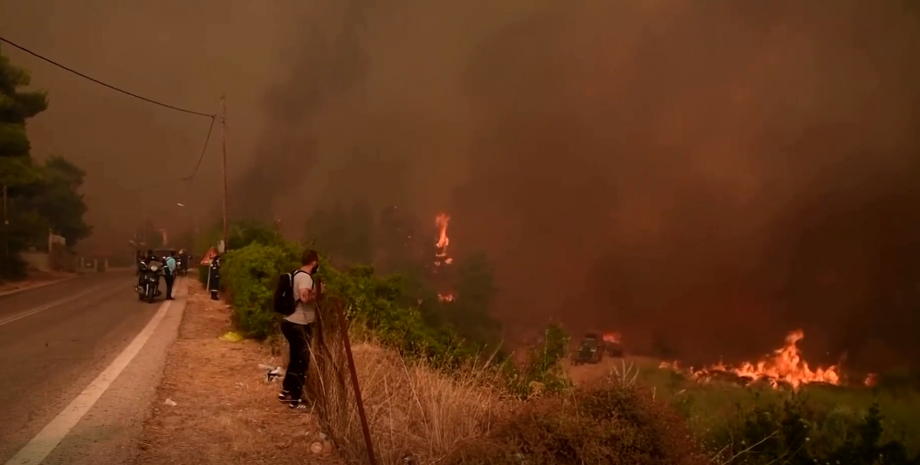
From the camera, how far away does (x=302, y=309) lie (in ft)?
18.6

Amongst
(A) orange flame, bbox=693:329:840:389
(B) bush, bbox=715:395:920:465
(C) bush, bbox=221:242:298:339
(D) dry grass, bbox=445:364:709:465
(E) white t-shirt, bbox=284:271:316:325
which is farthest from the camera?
(A) orange flame, bbox=693:329:840:389

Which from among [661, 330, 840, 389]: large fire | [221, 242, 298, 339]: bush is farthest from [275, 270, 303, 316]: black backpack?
[661, 330, 840, 389]: large fire

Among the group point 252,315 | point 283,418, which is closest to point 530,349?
point 283,418

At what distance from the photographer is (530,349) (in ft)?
24.5

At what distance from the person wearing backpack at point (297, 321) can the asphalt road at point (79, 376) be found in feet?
4.02

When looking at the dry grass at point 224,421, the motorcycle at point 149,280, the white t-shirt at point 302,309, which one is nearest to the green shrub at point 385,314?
the dry grass at point 224,421

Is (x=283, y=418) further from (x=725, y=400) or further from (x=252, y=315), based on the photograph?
(x=725, y=400)

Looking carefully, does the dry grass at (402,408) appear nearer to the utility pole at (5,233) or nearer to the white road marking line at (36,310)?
the white road marking line at (36,310)

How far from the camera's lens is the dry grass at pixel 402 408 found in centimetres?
420

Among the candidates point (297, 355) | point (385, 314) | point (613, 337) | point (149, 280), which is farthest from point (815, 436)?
point (613, 337)

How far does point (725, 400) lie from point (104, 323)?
13292mm

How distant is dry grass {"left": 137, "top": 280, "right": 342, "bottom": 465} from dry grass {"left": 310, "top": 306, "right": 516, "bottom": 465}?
0.28 meters

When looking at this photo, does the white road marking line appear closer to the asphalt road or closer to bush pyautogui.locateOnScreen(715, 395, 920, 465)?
the asphalt road

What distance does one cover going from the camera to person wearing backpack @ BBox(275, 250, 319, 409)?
562cm
